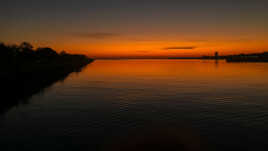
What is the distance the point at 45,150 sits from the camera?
10.9 meters

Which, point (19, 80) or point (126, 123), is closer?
point (126, 123)

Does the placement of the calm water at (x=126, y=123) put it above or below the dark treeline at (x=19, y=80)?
below

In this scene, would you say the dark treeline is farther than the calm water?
Yes

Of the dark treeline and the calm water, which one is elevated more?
the dark treeline

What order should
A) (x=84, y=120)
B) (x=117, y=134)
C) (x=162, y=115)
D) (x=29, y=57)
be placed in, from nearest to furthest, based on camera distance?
1. (x=117, y=134)
2. (x=84, y=120)
3. (x=162, y=115)
4. (x=29, y=57)

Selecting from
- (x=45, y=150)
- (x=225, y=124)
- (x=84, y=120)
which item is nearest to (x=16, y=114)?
(x=84, y=120)

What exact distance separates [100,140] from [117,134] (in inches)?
57.1

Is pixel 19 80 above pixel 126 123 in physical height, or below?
above

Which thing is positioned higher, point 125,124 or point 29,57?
point 29,57

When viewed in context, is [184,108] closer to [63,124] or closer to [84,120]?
[84,120]

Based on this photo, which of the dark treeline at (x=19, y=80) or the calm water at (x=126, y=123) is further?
the dark treeline at (x=19, y=80)

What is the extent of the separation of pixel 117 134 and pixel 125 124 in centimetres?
206

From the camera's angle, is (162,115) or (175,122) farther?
(162,115)

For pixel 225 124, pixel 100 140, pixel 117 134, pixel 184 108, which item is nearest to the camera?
pixel 100 140
